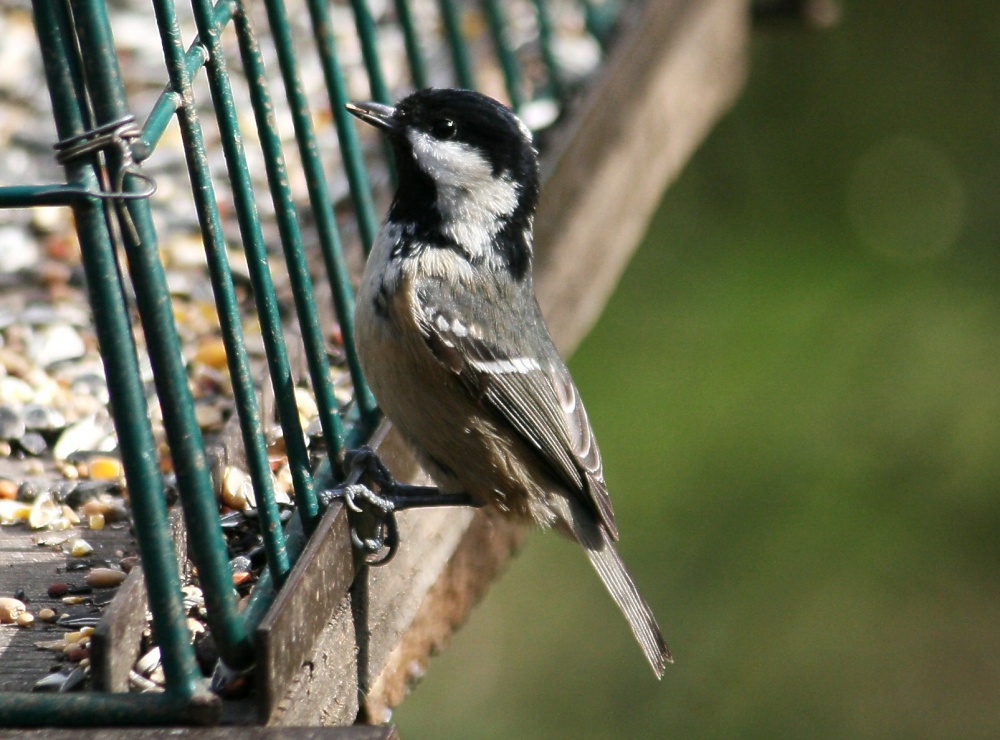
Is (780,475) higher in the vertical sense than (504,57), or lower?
lower

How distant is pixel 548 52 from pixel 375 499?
2.41 m

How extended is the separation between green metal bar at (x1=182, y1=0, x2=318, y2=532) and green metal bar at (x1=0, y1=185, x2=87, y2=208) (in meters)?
0.49

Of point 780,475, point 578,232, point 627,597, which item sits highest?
point 578,232

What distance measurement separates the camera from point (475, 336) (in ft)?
9.34

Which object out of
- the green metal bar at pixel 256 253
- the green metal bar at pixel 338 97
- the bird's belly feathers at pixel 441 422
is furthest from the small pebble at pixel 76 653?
→ the green metal bar at pixel 338 97

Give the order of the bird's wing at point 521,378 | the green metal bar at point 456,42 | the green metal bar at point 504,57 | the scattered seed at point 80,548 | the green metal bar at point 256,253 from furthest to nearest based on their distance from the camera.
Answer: the green metal bar at point 504,57
the green metal bar at point 456,42
the bird's wing at point 521,378
the scattered seed at point 80,548
the green metal bar at point 256,253

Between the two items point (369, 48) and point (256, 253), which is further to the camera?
point (369, 48)

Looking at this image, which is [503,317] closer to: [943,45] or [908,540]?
[908,540]

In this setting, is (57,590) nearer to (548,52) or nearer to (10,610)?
(10,610)

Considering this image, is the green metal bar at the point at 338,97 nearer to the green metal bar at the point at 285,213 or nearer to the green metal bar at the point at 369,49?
the green metal bar at the point at 369,49

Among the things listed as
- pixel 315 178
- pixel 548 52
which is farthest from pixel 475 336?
pixel 548 52

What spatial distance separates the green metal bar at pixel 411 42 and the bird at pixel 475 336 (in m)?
0.92

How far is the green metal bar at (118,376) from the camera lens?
1831 millimetres

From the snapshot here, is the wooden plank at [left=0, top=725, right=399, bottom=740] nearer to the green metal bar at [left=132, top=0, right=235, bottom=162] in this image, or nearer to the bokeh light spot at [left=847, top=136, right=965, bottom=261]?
the green metal bar at [left=132, top=0, right=235, bottom=162]
